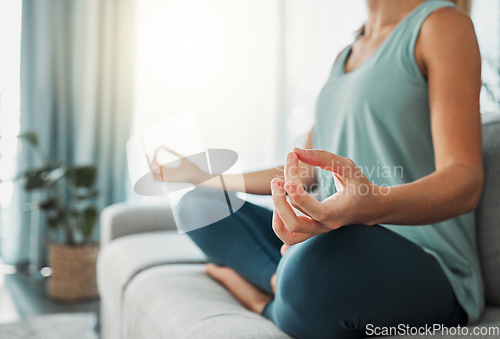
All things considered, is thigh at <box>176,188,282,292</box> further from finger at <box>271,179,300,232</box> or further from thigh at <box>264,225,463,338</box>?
finger at <box>271,179,300,232</box>

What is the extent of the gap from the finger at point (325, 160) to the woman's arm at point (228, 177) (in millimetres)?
145

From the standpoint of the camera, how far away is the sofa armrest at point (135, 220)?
1515 millimetres

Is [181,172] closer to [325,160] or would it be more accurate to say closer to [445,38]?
[325,160]

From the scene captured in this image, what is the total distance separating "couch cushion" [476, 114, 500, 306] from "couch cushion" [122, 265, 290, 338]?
415mm

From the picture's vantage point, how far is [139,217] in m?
1.54

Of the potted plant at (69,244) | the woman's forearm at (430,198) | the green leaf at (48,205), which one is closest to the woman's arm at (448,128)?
the woman's forearm at (430,198)

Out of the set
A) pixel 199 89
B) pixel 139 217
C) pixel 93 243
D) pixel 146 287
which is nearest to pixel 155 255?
pixel 146 287

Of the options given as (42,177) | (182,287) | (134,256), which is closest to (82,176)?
(42,177)

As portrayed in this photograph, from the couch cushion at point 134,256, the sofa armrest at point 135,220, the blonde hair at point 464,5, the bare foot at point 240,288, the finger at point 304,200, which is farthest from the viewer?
the sofa armrest at point 135,220

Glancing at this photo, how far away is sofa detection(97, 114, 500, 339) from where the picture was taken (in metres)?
0.68

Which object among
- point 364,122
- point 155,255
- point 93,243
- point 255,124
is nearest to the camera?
point 364,122

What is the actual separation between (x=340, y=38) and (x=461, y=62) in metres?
2.25

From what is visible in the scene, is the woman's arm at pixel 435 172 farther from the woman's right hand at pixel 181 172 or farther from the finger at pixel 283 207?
the woman's right hand at pixel 181 172

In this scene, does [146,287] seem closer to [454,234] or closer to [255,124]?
[454,234]
